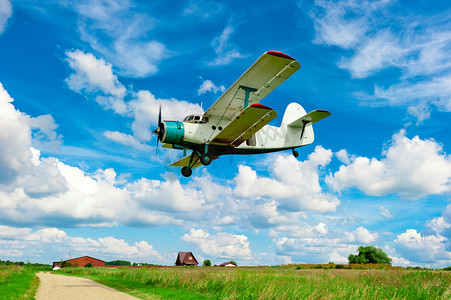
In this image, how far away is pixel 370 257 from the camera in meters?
59.2

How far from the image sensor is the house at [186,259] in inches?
3438

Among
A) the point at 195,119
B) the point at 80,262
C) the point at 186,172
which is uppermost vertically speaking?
the point at 195,119

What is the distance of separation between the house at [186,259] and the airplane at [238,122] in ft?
225

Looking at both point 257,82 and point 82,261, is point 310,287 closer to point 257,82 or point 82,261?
point 257,82

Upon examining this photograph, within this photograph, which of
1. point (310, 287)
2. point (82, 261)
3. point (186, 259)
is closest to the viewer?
point (310, 287)

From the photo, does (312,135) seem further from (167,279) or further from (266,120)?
(167,279)

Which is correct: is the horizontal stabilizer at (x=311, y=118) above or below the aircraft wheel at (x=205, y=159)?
above

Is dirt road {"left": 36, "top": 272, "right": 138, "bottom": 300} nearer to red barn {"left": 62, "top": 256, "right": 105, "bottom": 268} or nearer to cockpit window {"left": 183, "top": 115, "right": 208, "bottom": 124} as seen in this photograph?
cockpit window {"left": 183, "top": 115, "right": 208, "bottom": 124}

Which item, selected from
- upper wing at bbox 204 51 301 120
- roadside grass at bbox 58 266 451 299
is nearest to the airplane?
upper wing at bbox 204 51 301 120

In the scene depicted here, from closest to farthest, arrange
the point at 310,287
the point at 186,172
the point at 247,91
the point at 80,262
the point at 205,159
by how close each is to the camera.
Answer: the point at 310,287 < the point at 247,91 < the point at 205,159 < the point at 186,172 < the point at 80,262

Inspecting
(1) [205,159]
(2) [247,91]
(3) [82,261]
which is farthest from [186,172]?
(3) [82,261]

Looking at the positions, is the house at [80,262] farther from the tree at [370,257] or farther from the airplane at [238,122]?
the airplane at [238,122]

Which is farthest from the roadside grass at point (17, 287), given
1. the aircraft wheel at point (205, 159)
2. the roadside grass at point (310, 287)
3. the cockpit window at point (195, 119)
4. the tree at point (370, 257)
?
the tree at point (370, 257)

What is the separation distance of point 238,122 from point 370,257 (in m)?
50.3
